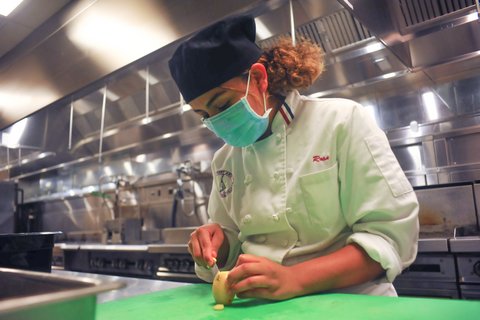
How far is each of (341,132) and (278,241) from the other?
30cm

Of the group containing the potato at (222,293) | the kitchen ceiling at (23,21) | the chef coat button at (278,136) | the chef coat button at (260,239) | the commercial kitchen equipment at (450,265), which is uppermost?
the kitchen ceiling at (23,21)

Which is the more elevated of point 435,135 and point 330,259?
point 435,135

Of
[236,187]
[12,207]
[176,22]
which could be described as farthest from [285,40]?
[12,207]

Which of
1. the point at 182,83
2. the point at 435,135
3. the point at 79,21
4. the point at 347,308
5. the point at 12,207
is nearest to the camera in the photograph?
the point at 347,308

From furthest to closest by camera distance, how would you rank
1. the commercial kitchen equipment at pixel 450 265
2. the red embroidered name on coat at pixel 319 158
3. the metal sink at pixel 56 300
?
the commercial kitchen equipment at pixel 450 265
the red embroidered name on coat at pixel 319 158
the metal sink at pixel 56 300

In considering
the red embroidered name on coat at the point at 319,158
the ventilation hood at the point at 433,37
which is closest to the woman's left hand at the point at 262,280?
the red embroidered name on coat at the point at 319,158

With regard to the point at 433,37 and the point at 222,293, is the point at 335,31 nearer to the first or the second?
the point at 433,37

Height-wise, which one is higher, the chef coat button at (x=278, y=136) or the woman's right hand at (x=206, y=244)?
the chef coat button at (x=278, y=136)

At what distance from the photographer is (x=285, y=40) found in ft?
3.33

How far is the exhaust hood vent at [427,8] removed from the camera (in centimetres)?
196

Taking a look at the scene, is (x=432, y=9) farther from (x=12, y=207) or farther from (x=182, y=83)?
(x=12, y=207)

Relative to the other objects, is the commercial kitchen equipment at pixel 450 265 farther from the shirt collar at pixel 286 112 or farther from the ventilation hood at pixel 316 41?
the shirt collar at pixel 286 112

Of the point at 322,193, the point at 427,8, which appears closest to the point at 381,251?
the point at 322,193

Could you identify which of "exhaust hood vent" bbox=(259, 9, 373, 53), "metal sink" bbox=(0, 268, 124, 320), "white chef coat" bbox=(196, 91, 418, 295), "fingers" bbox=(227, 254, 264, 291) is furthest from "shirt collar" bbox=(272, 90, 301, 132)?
"exhaust hood vent" bbox=(259, 9, 373, 53)
